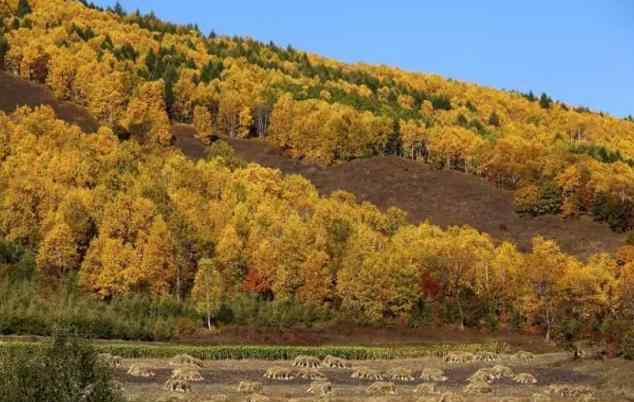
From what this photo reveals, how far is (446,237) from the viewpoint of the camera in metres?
152

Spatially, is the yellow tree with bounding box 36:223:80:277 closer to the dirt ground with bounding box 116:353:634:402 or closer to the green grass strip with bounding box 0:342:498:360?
the green grass strip with bounding box 0:342:498:360

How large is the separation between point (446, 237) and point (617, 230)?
42647 mm

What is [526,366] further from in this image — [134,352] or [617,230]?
[617,230]

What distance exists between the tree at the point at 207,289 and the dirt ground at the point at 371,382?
28.2 meters

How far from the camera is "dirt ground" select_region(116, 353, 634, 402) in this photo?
59406mm

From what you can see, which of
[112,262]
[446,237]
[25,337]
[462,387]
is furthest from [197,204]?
[462,387]

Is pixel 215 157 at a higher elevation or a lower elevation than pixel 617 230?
higher

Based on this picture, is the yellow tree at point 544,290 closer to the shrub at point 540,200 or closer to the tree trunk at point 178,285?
the tree trunk at point 178,285

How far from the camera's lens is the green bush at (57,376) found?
3173cm

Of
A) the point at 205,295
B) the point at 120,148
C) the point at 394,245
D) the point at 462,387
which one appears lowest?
the point at 462,387

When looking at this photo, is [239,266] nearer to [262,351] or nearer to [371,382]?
[262,351]

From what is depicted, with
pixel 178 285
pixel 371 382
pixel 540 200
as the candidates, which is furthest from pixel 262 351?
pixel 540 200

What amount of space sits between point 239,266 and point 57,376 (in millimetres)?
104974

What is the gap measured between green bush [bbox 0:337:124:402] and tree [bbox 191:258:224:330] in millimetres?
83533
